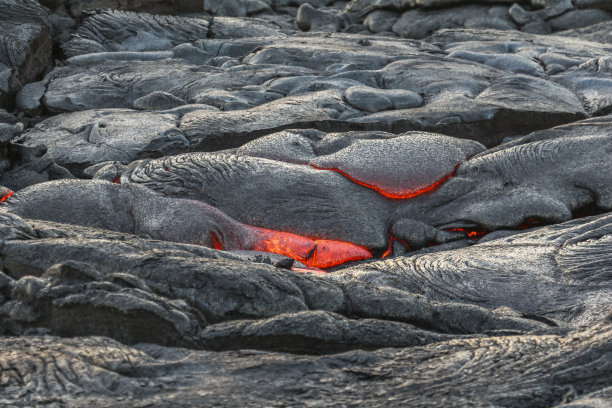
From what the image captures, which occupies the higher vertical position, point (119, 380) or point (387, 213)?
point (119, 380)

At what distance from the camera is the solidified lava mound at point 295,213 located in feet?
9.16

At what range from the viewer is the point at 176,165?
6.88m

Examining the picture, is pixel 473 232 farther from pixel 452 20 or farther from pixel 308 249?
pixel 452 20

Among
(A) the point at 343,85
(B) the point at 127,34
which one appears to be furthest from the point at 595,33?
(B) the point at 127,34

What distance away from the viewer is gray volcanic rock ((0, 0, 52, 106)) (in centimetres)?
989

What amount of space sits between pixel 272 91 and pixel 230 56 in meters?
2.64

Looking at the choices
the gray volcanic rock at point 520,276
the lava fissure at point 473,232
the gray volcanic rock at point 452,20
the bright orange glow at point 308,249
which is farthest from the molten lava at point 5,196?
the gray volcanic rock at point 452,20

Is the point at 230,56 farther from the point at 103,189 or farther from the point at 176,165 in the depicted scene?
the point at 103,189

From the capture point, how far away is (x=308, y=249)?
20.2ft

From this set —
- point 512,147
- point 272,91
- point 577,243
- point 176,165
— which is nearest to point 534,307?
point 577,243

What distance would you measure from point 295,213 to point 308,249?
51 centimetres

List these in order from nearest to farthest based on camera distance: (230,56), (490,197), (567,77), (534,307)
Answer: (534,307) → (490,197) → (567,77) → (230,56)

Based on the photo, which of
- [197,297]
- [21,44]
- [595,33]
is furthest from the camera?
[595,33]

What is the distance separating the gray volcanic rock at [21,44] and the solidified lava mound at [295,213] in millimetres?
42
